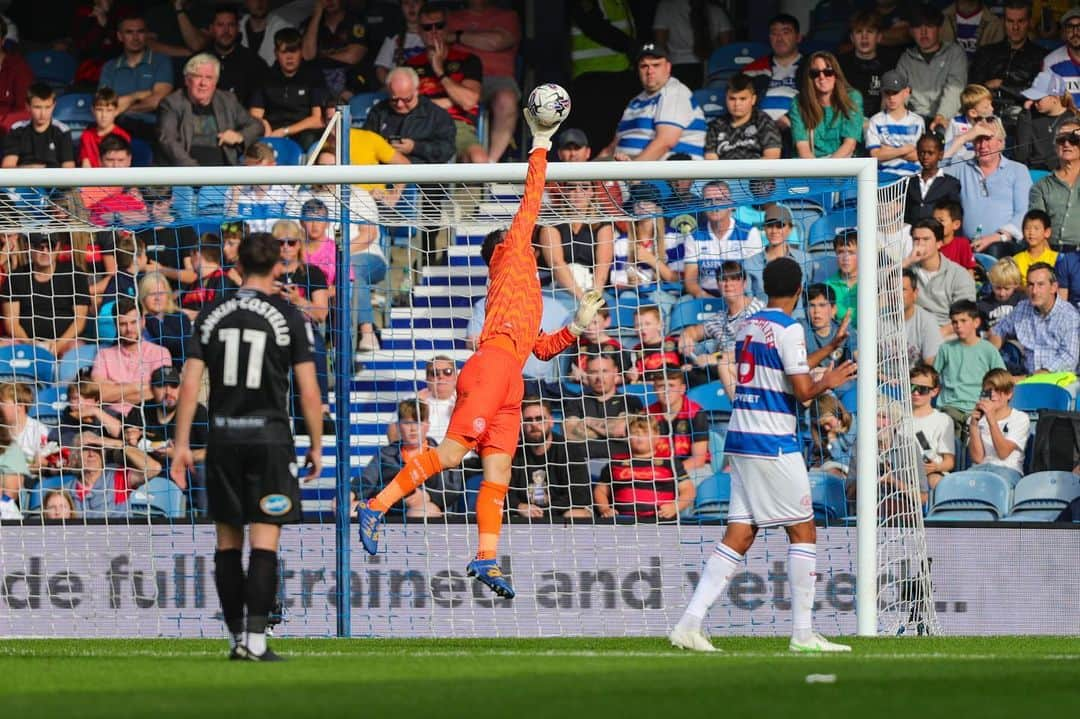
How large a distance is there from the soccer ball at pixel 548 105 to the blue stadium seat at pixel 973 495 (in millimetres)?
4814

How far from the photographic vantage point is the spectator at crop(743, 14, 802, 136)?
16.0 metres

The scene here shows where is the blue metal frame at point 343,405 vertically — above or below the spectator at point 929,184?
below

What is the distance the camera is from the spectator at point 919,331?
1407 cm

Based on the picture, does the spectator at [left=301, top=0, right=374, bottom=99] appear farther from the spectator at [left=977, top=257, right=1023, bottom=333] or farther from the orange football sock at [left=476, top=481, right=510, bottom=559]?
the orange football sock at [left=476, top=481, right=510, bottom=559]

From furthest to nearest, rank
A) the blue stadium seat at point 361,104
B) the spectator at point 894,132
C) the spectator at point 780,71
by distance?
the blue stadium seat at point 361,104
the spectator at point 780,71
the spectator at point 894,132

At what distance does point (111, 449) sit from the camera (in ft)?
42.0

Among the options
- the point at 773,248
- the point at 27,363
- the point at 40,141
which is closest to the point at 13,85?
the point at 40,141

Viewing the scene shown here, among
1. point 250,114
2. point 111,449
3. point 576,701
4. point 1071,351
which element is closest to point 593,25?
point 250,114

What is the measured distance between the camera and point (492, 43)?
17.3 metres

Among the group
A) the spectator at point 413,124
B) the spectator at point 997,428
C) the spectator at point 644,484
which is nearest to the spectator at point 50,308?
the spectator at point 413,124

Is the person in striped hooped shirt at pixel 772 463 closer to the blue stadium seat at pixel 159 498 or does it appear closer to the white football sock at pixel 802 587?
the white football sock at pixel 802 587

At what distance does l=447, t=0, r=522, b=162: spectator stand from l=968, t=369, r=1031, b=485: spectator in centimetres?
555

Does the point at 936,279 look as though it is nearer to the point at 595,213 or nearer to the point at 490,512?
the point at 595,213

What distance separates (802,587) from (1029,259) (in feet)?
22.1
